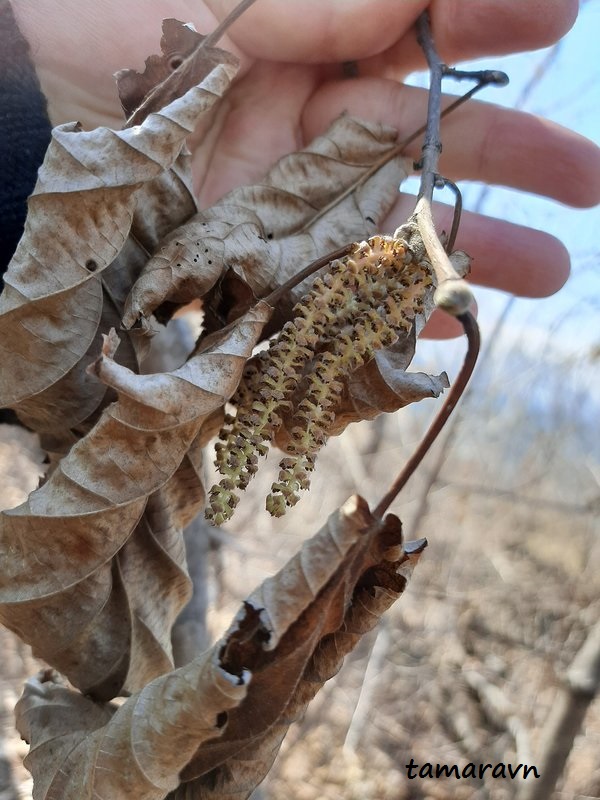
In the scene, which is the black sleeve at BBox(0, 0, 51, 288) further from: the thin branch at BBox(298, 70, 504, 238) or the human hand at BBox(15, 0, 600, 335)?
the thin branch at BBox(298, 70, 504, 238)

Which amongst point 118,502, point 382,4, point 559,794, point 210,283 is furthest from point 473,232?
point 559,794

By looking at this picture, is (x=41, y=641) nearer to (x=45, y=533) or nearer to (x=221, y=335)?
(x=45, y=533)

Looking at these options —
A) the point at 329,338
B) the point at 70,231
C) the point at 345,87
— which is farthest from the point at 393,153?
the point at 70,231

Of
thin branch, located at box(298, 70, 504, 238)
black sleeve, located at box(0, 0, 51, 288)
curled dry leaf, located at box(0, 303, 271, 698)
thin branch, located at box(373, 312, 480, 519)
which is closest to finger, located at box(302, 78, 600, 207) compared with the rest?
thin branch, located at box(298, 70, 504, 238)

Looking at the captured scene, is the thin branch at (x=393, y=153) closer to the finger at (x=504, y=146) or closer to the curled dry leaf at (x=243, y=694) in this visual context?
the finger at (x=504, y=146)

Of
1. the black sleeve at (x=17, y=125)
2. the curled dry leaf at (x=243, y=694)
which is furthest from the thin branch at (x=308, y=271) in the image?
the black sleeve at (x=17, y=125)

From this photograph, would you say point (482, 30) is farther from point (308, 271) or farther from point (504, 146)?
point (308, 271)
